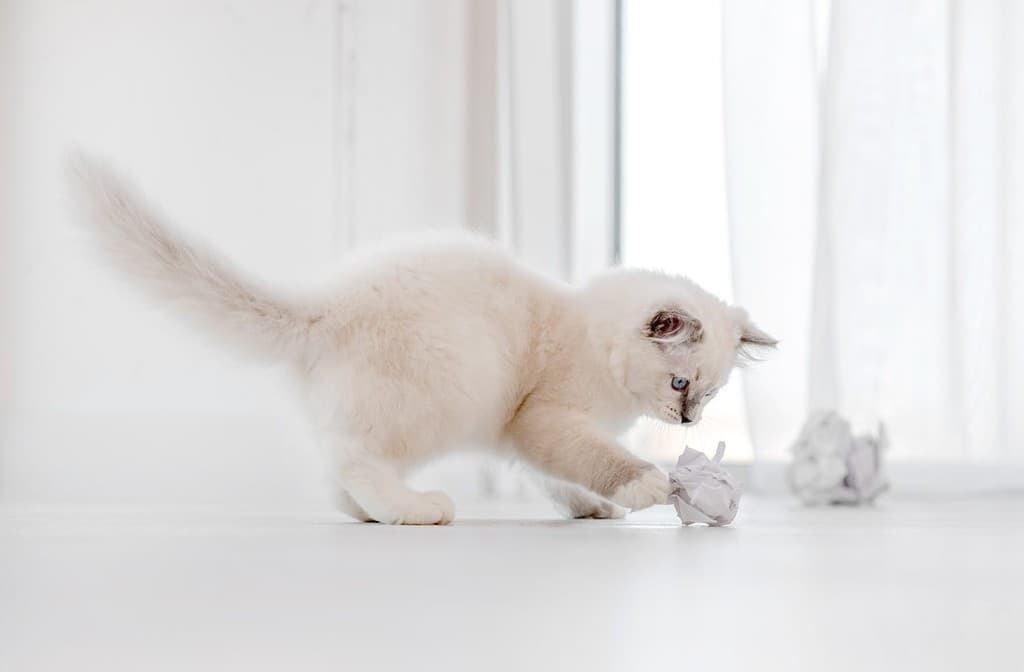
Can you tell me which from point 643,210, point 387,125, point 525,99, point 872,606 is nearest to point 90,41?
point 387,125

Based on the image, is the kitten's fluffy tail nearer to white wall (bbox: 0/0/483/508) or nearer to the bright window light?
white wall (bbox: 0/0/483/508)

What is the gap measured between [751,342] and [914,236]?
99 centimetres

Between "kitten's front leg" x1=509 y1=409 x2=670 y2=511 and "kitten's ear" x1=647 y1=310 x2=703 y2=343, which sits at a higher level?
"kitten's ear" x1=647 y1=310 x2=703 y2=343

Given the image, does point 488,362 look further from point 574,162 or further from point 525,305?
point 574,162

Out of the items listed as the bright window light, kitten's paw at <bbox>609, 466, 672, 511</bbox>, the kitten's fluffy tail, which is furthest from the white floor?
the bright window light

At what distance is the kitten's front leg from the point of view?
4.51 ft

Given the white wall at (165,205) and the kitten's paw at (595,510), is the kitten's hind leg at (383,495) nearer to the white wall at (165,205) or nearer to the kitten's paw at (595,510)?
the kitten's paw at (595,510)

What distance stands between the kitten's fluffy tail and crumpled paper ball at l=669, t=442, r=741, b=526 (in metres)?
0.50

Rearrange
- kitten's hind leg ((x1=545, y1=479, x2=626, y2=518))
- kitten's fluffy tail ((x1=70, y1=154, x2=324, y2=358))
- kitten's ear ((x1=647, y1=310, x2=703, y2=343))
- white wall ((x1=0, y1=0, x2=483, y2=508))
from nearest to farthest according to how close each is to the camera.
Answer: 1. kitten's fluffy tail ((x1=70, y1=154, x2=324, y2=358))
2. kitten's ear ((x1=647, y1=310, x2=703, y2=343))
3. kitten's hind leg ((x1=545, y1=479, x2=626, y2=518))
4. white wall ((x1=0, y1=0, x2=483, y2=508))

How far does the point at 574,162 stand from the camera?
3201 mm

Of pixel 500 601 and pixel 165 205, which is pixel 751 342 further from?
pixel 165 205

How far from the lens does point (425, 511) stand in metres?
1.36

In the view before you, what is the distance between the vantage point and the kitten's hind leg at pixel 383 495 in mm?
1359

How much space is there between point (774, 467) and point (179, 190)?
181 cm
